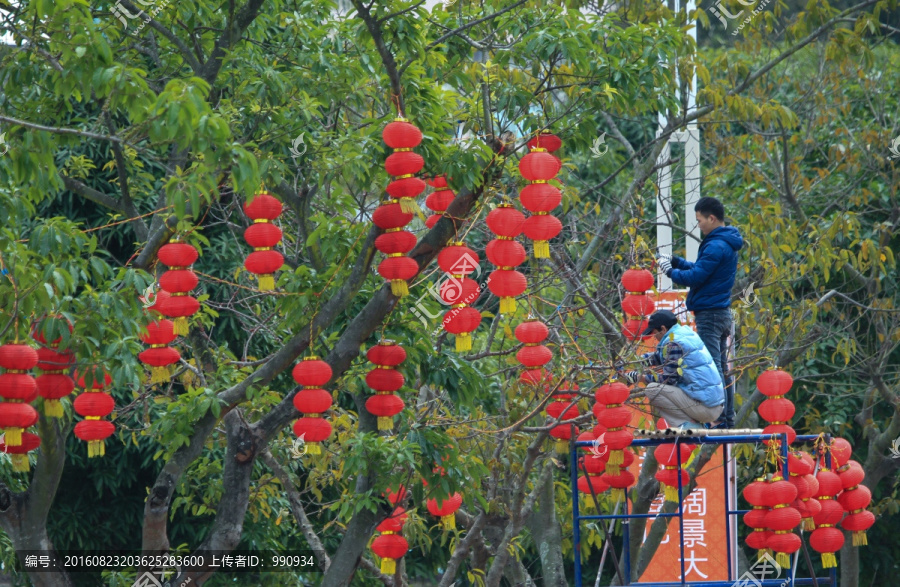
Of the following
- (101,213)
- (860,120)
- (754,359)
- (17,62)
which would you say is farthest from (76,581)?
(860,120)

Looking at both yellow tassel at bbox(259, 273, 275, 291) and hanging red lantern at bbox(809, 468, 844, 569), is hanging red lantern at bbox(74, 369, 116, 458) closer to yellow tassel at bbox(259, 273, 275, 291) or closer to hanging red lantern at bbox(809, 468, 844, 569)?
yellow tassel at bbox(259, 273, 275, 291)

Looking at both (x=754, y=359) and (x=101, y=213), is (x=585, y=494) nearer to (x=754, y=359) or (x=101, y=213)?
(x=754, y=359)

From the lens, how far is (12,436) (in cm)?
531

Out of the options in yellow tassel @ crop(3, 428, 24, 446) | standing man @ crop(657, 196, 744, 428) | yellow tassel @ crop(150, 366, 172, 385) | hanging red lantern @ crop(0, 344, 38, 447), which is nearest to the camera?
hanging red lantern @ crop(0, 344, 38, 447)

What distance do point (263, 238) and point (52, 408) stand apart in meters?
1.48

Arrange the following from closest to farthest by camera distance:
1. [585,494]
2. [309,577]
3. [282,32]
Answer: [282,32] → [585,494] → [309,577]

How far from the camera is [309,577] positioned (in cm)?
1045

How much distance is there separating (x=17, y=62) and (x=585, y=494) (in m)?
5.35

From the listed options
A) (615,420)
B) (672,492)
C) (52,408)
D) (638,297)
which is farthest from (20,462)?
(672,492)

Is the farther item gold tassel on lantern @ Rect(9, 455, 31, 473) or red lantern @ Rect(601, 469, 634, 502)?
red lantern @ Rect(601, 469, 634, 502)

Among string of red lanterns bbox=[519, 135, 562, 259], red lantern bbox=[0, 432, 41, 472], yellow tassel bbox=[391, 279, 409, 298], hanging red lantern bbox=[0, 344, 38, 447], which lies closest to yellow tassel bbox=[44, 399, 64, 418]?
red lantern bbox=[0, 432, 41, 472]

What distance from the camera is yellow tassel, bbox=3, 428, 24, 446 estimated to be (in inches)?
209

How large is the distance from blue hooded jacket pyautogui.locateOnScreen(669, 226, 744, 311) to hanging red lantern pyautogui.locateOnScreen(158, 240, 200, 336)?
2927 millimetres

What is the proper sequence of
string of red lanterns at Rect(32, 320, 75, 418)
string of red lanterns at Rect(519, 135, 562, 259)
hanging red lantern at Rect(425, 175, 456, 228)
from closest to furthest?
string of red lanterns at Rect(32, 320, 75, 418)
string of red lanterns at Rect(519, 135, 562, 259)
hanging red lantern at Rect(425, 175, 456, 228)
